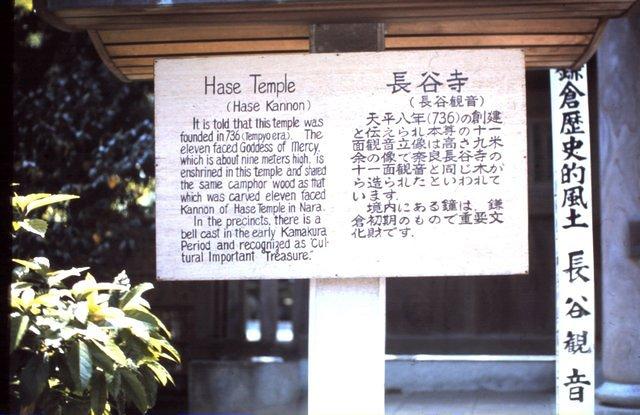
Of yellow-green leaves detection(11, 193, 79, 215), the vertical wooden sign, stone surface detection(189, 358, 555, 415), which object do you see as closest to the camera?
yellow-green leaves detection(11, 193, 79, 215)

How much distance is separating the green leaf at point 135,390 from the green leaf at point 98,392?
14 cm

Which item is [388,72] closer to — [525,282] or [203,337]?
[525,282]

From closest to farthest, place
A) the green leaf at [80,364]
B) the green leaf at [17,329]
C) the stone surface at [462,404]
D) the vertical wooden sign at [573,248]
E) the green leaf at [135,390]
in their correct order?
1. the green leaf at [17,329]
2. the green leaf at [80,364]
3. the green leaf at [135,390]
4. the vertical wooden sign at [573,248]
5. the stone surface at [462,404]

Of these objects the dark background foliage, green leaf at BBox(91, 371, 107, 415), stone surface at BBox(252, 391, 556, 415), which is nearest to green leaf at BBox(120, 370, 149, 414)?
green leaf at BBox(91, 371, 107, 415)

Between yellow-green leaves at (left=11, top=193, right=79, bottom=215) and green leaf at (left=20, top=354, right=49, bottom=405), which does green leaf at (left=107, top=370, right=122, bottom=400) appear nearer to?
green leaf at (left=20, top=354, right=49, bottom=405)

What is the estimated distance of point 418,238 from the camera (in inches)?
190

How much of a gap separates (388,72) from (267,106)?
0.65m

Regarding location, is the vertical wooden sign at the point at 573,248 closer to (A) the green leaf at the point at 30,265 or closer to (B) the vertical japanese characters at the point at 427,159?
(B) the vertical japanese characters at the point at 427,159

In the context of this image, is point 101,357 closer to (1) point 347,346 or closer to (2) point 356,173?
(1) point 347,346

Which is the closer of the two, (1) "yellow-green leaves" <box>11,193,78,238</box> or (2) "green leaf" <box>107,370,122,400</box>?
(2) "green leaf" <box>107,370,122,400</box>

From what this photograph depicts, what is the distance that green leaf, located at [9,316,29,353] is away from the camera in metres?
4.32

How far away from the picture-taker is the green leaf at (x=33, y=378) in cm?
454

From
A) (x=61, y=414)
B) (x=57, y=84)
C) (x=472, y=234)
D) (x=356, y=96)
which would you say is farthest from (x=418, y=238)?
(x=57, y=84)

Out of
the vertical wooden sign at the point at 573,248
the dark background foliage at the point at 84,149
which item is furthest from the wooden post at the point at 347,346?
the dark background foliage at the point at 84,149
